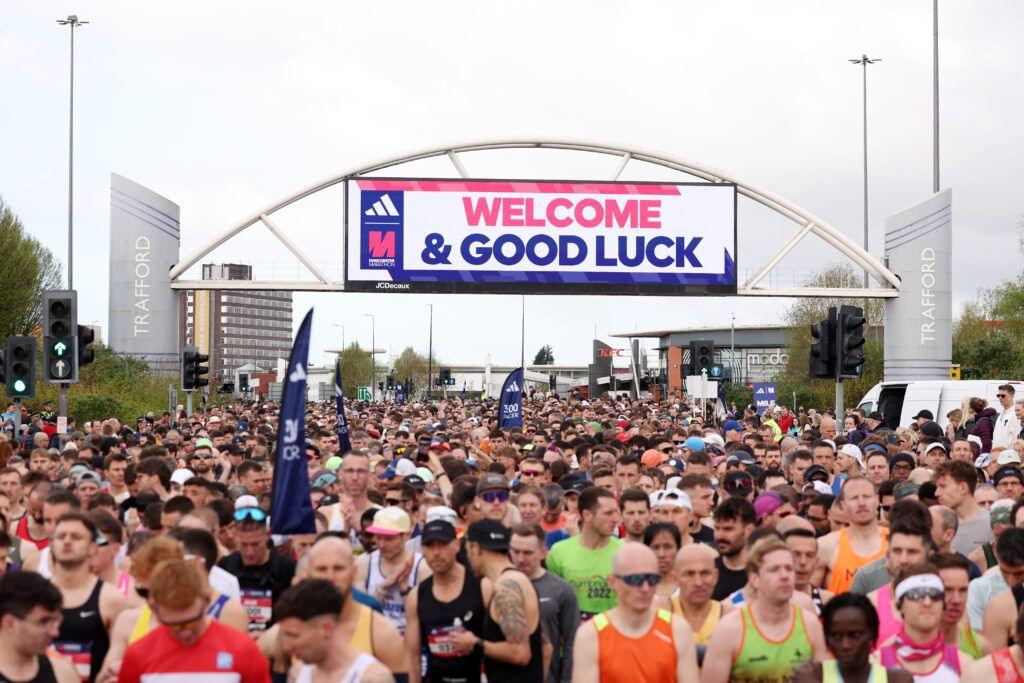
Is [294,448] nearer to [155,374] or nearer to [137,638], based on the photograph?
[137,638]

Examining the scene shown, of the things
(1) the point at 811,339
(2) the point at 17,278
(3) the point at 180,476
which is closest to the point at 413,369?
(1) the point at 811,339

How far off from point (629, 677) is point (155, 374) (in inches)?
1484

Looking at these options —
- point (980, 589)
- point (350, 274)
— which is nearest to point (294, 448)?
point (980, 589)

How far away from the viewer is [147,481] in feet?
41.0

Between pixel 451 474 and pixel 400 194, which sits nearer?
pixel 451 474

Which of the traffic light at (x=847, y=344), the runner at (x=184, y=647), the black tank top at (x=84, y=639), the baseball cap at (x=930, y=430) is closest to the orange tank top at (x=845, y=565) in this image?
the runner at (x=184, y=647)

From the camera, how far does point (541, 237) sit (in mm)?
39031

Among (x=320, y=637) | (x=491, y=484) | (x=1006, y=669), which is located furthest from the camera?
(x=491, y=484)

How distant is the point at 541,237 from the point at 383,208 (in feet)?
14.4

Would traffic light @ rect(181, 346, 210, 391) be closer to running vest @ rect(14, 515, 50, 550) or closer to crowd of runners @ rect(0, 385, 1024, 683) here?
crowd of runners @ rect(0, 385, 1024, 683)

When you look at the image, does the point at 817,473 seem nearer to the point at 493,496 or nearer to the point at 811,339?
the point at 493,496

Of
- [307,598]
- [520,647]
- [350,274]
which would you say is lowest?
[520,647]

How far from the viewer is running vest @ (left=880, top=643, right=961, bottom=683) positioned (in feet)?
20.4

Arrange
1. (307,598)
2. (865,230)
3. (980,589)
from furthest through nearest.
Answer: (865,230)
(980,589)
(307,598)
